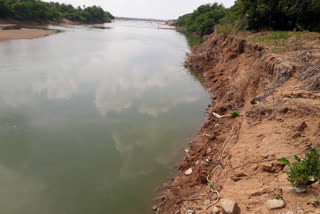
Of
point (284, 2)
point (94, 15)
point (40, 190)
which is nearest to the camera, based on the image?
point (40, 190)

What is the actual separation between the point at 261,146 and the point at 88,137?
5729 millimetres

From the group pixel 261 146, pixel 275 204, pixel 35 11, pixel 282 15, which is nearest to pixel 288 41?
pixel 282 15

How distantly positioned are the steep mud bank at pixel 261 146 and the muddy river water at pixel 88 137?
0.92m

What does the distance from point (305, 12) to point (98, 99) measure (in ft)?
46.0

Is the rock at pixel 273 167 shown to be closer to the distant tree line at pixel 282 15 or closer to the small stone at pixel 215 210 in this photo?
the small stone at pixel 215 210

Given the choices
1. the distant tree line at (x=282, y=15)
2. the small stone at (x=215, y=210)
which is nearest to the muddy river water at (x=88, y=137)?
the small stone at (x=215, y=210)

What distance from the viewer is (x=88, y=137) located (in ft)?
24.6

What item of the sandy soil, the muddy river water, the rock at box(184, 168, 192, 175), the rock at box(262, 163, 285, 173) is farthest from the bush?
the sandy soil

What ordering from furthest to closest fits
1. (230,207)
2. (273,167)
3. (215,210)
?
(273,167), (215,210), (230,207)

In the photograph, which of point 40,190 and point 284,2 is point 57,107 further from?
point 284,2

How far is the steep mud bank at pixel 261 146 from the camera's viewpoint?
3531 millimetres

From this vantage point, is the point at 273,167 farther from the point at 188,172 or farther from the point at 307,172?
the point at 188,172

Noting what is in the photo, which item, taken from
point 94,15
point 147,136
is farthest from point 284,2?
point 94,15

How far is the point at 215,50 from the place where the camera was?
19141 millimetres
